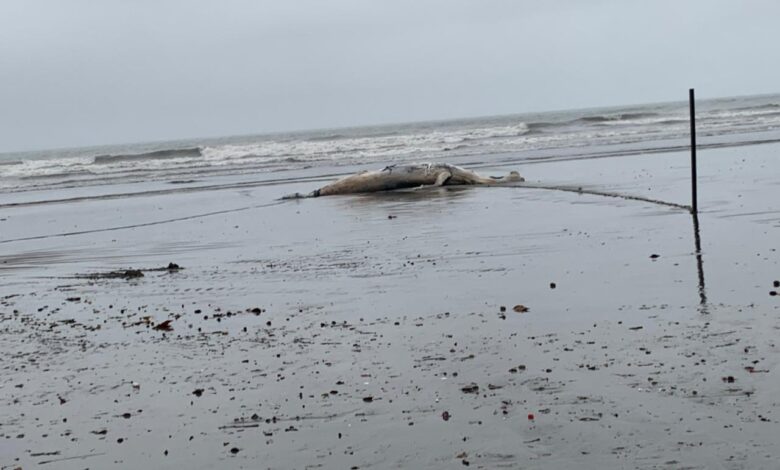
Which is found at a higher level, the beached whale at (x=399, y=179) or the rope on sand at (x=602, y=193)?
the beached whale at (x=399, y=179)

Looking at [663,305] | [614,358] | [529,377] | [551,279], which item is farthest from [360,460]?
[551,279]

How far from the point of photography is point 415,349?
685 cm

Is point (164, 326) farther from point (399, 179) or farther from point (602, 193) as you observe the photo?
point (399, 179)

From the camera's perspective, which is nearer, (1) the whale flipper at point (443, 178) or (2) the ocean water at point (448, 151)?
(1) the whale flipper at point (443, 178)

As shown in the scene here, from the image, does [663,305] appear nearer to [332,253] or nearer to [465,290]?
[465,290]

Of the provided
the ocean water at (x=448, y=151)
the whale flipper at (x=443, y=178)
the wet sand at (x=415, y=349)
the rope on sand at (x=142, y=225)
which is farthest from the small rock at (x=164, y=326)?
the ocean water at (x=448, y=151)

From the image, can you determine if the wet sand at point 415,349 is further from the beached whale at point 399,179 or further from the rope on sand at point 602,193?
the beached whale at point 399,179

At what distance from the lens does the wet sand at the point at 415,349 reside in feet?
16.1

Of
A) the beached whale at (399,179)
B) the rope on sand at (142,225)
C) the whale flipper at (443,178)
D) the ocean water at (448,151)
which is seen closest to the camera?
the rope on sand at (142,225)

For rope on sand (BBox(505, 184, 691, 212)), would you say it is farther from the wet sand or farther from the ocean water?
the ocean water

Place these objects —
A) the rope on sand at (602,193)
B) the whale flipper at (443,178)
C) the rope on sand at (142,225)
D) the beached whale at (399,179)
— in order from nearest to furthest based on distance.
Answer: the rope on sand at (602,193)
the rope on sand at (142,225)
the whale flipper at (443,178)
the beached whale at (399,179)

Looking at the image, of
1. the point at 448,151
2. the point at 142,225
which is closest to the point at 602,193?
the point at 142,225

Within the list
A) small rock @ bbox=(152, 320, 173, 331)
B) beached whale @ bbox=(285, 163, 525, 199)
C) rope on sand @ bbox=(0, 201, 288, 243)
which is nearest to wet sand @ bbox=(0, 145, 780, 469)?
small rock @ bbox=(152, 320, 173, 331)

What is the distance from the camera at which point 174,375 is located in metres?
6.65
